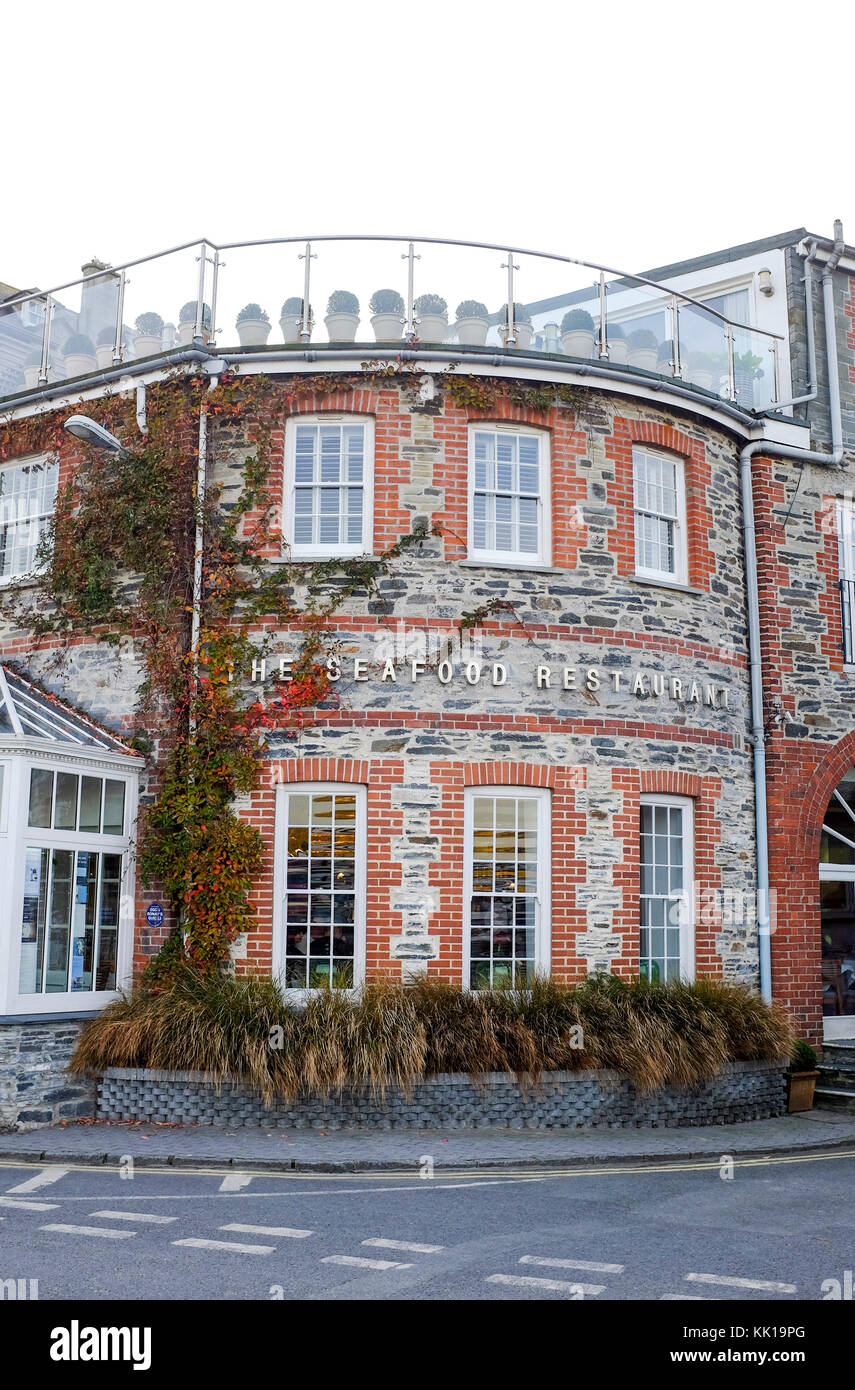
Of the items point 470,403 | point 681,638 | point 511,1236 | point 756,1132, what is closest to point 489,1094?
point 756,1132

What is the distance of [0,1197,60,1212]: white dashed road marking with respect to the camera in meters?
8.57

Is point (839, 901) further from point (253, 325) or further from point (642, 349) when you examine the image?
point (253, 325)

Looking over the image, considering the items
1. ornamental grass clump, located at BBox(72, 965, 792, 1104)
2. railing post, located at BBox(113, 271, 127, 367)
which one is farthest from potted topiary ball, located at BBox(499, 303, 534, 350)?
ornamental grass clump, located at BBox(72, 965, 792, 1104)

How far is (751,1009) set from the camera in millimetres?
13391

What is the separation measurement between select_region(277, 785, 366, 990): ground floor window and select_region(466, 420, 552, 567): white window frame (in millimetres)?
2900

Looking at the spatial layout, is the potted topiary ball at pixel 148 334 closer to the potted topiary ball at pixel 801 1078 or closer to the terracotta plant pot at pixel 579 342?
the terracotta plant pot at pixel 579 342

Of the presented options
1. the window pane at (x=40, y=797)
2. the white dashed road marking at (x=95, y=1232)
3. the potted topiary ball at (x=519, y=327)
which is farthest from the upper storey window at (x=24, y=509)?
the white dashed road marking at (x=95, y=1232)

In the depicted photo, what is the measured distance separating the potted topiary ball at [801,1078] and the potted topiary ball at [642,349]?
7.76m

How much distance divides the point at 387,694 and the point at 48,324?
21.3 feet

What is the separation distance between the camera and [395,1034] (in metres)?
11.8

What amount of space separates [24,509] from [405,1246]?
1068 cm

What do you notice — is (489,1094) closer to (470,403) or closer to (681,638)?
(681,638)

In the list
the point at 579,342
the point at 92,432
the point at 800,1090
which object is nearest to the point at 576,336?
the point at 579,342

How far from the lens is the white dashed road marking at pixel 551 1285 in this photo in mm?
6656
